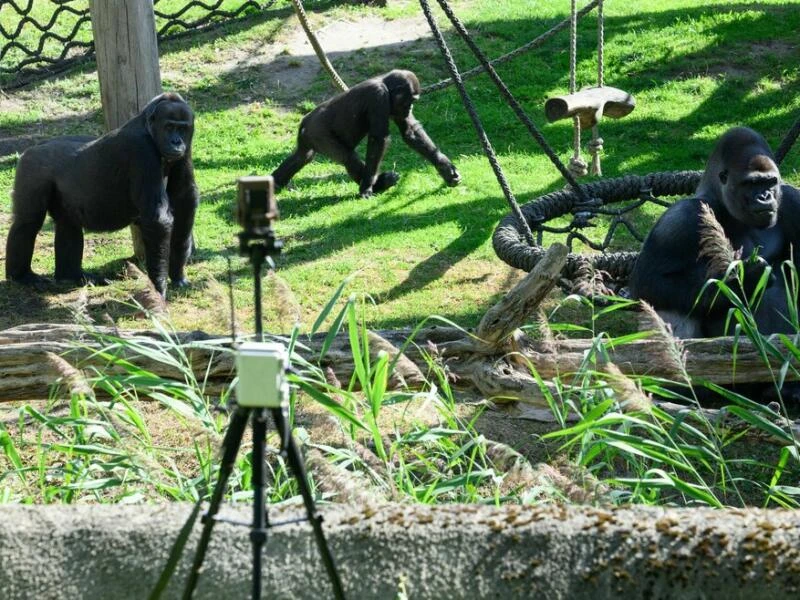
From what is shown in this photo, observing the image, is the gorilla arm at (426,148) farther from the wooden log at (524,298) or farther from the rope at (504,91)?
the wooden log at (524,298)

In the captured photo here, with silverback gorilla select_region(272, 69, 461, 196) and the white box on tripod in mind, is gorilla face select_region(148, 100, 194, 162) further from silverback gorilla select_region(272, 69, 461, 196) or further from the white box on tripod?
the white box on tripod

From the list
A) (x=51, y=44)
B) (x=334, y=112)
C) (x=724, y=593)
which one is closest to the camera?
(x=724, y=593)

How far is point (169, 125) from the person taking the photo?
6570 mm

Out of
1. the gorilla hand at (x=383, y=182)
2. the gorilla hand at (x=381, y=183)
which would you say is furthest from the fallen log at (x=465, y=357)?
the gorilla hand at (x=383, y=182)

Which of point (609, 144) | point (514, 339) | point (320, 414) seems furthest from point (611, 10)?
point (320, 414)

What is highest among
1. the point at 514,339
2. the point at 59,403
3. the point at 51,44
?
the point at 51,44

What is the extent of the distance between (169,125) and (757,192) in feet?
11.2

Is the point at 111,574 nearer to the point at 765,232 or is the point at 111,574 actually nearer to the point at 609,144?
the point at 765,232

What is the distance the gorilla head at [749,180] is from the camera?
16.4 ft

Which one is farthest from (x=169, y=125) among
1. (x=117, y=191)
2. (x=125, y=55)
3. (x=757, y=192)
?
(x=757, y=192)

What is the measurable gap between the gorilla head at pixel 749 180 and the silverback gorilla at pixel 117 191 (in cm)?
317

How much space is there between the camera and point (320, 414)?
3.19 metres

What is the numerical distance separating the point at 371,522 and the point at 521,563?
1.06 ft

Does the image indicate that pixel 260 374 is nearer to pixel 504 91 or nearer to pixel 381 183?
pixel 504 91
